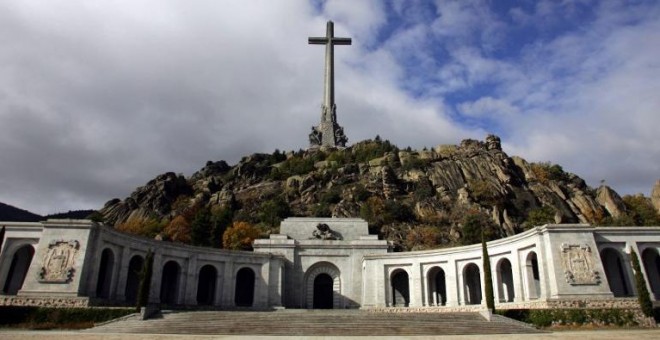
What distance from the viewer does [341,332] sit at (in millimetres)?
26266

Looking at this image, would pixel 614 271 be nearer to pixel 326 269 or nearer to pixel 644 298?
pixel 644 298

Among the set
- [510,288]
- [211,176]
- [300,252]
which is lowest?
[510,288]

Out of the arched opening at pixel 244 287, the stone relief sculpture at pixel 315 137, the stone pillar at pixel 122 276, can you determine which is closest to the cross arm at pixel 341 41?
the stone relief sculpture at pixel 315 137

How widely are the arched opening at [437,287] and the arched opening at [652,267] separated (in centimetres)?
1586

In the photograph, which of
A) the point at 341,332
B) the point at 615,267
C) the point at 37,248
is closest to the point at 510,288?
the point at 615,267

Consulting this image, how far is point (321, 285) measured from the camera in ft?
148

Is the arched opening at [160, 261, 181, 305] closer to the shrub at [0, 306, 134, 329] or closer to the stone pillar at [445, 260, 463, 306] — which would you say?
the shrub at [0, 306, 134, 329]

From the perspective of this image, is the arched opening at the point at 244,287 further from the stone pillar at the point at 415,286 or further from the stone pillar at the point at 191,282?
the stone pillar at the point at 415,286

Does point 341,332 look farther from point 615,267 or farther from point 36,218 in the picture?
point 36,218

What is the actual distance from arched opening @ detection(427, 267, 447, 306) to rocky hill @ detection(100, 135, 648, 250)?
21.0m

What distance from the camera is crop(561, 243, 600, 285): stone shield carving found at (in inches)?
1200

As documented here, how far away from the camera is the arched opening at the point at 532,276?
1312 inches

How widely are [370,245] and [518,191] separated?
5138 cm

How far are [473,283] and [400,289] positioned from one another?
6.90 metres
